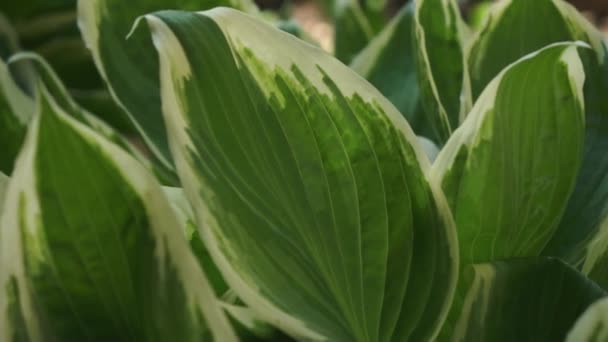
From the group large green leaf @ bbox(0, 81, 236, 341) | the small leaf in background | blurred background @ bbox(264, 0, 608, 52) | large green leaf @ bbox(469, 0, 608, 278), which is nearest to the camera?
large green leaf @ bbox(0, 81, 236, 341)

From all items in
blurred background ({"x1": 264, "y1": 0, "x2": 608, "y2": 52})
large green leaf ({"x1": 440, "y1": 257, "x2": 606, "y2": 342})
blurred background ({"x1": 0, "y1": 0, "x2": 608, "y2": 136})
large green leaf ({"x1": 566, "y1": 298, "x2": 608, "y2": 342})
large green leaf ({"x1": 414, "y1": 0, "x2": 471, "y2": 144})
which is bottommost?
blurred background ({"x1": 264, "y1": 0, "x2": 608, "y2": 52})

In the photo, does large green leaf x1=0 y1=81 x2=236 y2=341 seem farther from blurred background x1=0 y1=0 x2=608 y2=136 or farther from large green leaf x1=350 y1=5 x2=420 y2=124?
blurred background x1=0 y1=0 x2=608 y2=136

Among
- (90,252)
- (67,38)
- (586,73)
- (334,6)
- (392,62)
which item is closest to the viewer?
(90,252)

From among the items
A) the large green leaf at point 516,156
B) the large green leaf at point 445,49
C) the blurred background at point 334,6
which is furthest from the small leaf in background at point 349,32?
the large green leaf at point 516,156

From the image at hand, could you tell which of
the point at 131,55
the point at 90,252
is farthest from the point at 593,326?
the point at 131,55

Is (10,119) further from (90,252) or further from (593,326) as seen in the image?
(593,326)

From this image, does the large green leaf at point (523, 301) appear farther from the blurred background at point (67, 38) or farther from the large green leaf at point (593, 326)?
the blurred background at point (67, 38)

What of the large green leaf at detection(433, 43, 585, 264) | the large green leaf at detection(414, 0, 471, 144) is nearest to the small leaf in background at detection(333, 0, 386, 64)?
the large green leaf at detection(414, 0, 471, 144)

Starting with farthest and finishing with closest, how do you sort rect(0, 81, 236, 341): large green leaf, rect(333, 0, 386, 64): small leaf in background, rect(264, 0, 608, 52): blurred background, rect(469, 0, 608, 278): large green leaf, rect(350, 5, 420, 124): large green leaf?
rect(264, 0, 608, 52): blurred background, rect(333, 0, 386, 64): small leaf in background, rect(350, 5, 420, 124): large green leaf, rect(469, 0, 608, 278): large green leaf, rect(0, 81, 236, 341): large green leaf
